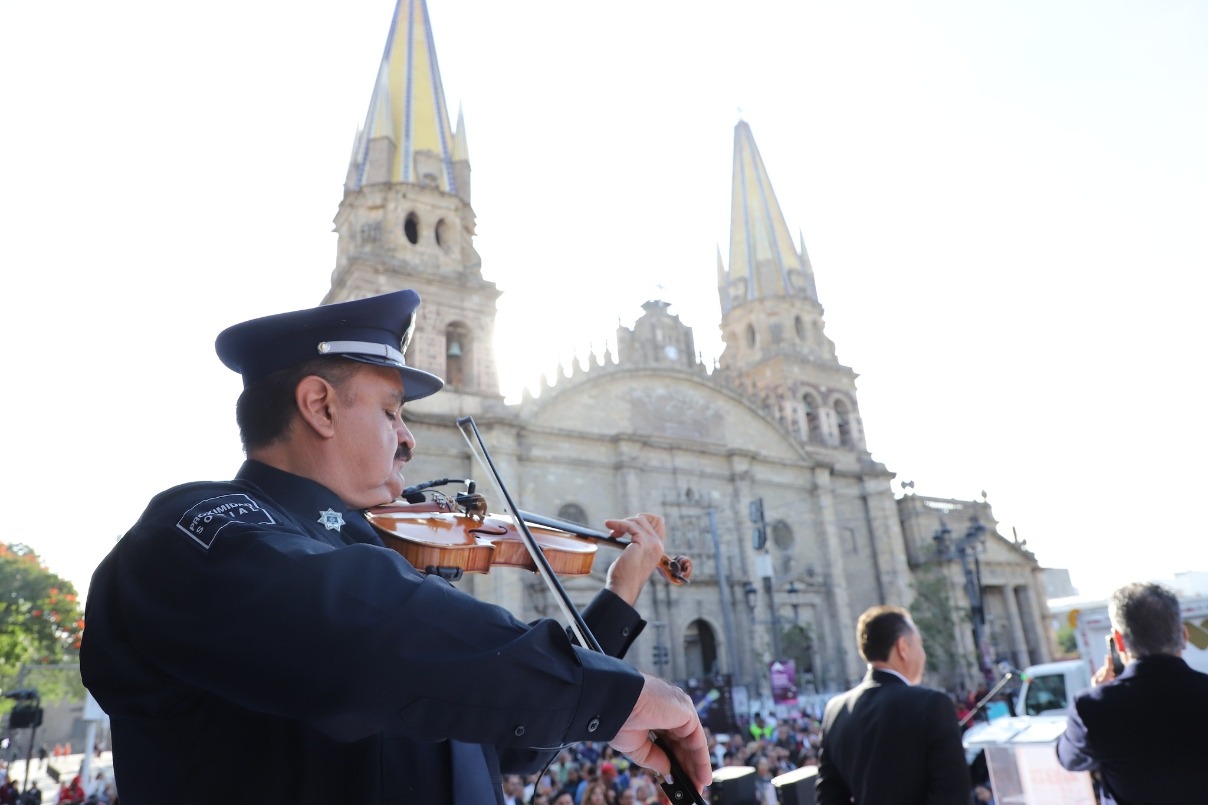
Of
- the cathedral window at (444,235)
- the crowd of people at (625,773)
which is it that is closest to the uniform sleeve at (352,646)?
the crowd of people at (625,773)

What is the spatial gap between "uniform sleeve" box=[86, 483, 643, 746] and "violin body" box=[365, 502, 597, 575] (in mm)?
1374

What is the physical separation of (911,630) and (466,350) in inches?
926

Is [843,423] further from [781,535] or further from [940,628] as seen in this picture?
[940,628]

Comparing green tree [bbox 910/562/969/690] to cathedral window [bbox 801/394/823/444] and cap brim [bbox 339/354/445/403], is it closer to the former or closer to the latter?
cathedral window [bbox 801/394/823/444]

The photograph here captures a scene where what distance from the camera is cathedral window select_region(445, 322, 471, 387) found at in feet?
86.0

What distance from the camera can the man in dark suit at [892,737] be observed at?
3.46 m

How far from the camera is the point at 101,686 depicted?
4.13 feet

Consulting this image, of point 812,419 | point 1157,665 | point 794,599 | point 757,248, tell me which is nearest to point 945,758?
point 1157,665

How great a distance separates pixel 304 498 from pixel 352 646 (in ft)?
1.93

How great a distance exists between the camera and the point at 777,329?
37.5m

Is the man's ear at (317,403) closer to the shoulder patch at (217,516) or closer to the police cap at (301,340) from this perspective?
the police cap at (301,340)

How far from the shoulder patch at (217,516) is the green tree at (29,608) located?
29.9m

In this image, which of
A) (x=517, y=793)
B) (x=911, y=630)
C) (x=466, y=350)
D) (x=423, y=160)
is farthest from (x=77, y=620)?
(x=911, y=630)

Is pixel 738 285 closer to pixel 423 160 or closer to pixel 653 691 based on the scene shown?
pixel 423 160
